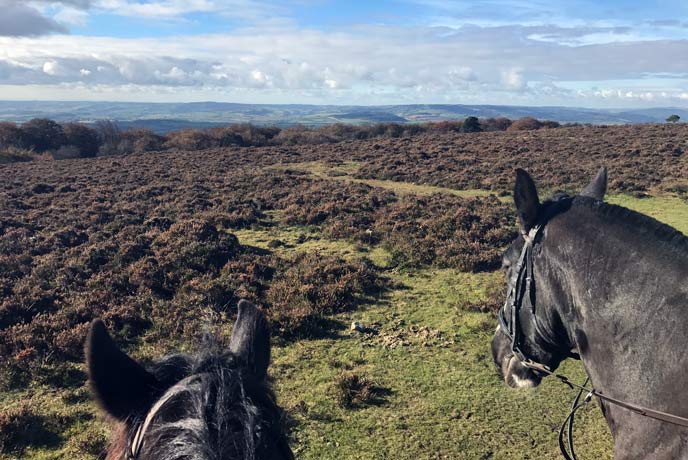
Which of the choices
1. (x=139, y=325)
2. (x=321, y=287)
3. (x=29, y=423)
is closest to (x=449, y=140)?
(x=321, y=287)

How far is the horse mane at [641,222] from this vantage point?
2.18 meters

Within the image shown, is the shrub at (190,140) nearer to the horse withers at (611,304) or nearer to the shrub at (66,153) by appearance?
the shrub at (66,153)

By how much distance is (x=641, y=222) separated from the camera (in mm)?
2350

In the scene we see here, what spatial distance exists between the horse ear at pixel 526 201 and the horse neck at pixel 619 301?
0.12 metres

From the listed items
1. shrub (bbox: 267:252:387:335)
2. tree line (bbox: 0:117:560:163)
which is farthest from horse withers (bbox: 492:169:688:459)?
tree line (bbox: 0:117:560:163)

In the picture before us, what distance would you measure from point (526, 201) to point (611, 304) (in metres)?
0.71

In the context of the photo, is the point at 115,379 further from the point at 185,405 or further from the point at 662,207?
the point at 662,207

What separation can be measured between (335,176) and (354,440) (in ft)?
62.1

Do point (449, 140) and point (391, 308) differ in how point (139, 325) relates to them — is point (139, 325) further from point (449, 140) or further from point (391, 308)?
point (449, 140)

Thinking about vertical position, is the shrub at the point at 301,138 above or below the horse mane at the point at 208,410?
above

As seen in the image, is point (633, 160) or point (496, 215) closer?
Answer: point (496, 215)

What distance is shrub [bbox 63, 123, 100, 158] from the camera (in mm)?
39094

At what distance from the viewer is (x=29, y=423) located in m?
5.16

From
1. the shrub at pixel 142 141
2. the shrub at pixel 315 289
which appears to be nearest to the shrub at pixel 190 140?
the shrub at pixel 142 141
